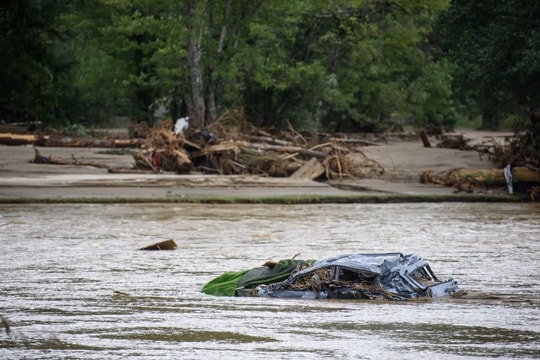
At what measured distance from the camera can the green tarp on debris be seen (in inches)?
536

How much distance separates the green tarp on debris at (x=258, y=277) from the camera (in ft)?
44.7

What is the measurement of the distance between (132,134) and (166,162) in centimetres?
1305

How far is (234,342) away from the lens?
1052 centimetres

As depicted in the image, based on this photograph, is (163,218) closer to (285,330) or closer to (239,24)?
(285,330)

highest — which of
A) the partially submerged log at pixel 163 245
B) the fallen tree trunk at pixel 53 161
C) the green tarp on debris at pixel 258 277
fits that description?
the fallen tree trunk at pixel 53 161

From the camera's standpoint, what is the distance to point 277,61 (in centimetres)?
4206

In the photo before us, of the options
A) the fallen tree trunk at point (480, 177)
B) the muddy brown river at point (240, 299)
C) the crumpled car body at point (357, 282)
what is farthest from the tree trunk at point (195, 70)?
the crumpled car body at point (357, 282)

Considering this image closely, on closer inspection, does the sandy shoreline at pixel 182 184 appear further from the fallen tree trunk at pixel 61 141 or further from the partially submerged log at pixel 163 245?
the partially submerged log at pixel 163 245

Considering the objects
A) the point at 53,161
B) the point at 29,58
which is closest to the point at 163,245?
the point at 53,161

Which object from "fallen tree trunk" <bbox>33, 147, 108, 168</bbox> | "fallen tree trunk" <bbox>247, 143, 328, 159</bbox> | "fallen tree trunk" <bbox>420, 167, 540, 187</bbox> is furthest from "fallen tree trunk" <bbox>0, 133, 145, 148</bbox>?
"fallen tree trunk" <bbox>420, 167, 540, 187</bbox>

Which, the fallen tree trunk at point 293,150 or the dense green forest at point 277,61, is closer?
the fallen tree trunk at point 293,150

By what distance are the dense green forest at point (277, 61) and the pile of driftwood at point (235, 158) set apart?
2.01 m

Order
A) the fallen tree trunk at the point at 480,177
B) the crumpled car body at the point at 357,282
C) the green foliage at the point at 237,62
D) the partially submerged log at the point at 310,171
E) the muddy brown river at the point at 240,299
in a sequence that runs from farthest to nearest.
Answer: the green foliage at the point at 237,62
the partially submerged log at the point at 310,171
the fallen tree trunk at the point at 480,177
the crumpled car body at the point at 357,282
the muddy brown river at the point at 240,299

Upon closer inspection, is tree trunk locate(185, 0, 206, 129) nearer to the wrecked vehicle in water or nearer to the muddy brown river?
the muddy brown river
